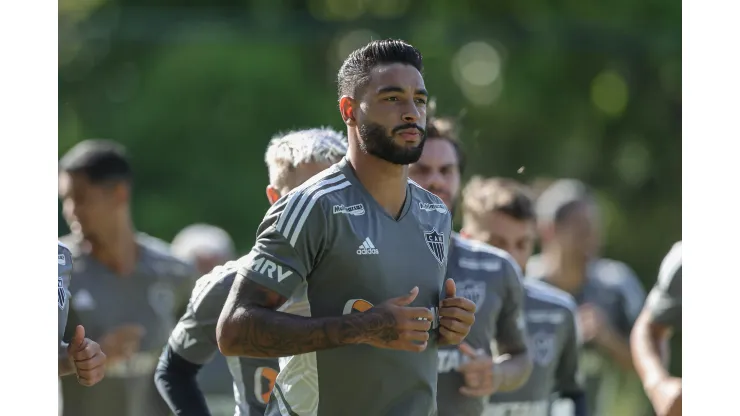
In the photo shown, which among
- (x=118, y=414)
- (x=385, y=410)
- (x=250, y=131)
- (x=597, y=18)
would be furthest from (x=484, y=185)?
(x=597, y=18)

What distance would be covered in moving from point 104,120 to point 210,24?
77.9 inches

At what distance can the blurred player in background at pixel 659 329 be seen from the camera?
598 cm

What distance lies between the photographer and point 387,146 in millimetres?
3986

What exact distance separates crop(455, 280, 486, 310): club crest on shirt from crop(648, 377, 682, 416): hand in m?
0.97

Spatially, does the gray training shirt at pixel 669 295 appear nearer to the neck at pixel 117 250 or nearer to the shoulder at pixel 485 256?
the shoulder at pixel 485 256

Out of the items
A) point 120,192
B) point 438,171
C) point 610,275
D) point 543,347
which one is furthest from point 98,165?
point 610,275

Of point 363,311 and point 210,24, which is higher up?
point 210,24

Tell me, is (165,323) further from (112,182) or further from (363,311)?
(363,311)

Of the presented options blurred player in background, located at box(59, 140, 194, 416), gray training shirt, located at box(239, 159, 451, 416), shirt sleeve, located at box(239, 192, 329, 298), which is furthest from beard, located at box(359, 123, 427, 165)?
blurred player in background, located at box(59, 140, 194, 416)

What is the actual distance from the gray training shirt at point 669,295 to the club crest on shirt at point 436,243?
2292 mm

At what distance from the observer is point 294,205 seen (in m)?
3.92

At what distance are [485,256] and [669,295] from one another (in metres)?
1.09

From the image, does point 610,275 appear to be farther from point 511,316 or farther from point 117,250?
point 511,316

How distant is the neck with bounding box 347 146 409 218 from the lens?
13.3 feet
